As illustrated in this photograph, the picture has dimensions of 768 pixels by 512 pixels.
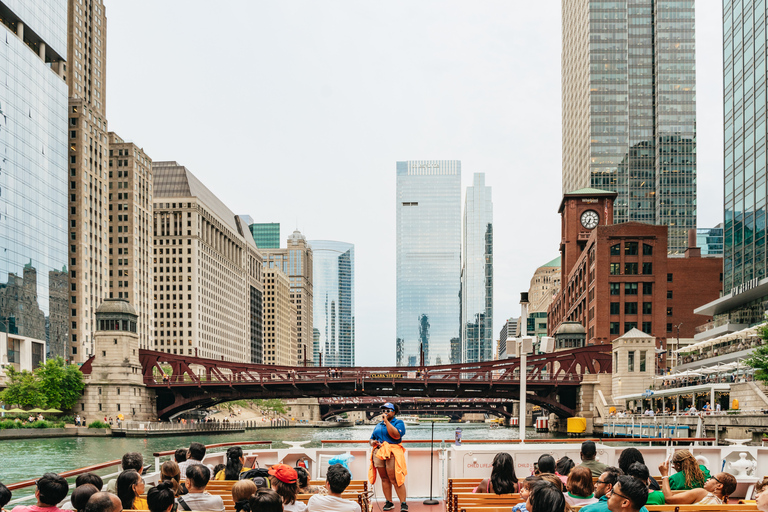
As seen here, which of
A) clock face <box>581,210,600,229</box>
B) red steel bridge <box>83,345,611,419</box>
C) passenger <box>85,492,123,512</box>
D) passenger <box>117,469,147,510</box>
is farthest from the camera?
clock face <box>581,210,600,229</box>

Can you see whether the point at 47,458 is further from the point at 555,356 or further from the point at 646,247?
the point at 646,247

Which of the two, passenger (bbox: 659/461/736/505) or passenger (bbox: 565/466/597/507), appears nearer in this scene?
passenger (bbox: 565/466/597/507)

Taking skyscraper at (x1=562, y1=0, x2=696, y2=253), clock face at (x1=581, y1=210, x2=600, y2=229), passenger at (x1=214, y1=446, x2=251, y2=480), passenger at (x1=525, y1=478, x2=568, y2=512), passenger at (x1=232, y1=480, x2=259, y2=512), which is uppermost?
skyscraper at (x1=562, y1=0, x2=696, y2=253)

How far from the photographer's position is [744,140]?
231 feet

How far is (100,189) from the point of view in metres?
151

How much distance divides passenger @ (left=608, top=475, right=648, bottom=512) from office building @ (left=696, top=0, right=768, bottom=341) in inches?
2460

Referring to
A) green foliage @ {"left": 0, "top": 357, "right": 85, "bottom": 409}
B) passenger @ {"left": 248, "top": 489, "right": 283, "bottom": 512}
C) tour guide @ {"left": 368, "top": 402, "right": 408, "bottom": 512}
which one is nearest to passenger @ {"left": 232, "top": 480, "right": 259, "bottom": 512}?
passenger @ {"left": 248, "top": 489, "right": 283, "bottom": 512}

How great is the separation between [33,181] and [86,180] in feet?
85.7

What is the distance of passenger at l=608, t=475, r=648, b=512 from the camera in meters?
7.34

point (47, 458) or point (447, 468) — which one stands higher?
point (447, 468)

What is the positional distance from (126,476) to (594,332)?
97.2 metres

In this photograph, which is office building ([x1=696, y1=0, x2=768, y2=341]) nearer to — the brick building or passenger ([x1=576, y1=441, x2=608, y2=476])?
the brick building

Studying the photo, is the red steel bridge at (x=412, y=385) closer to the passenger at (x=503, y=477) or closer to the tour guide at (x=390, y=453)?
the tour guide at (x=390, y=453)

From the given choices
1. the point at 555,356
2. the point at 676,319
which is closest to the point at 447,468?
the point at 555,356
